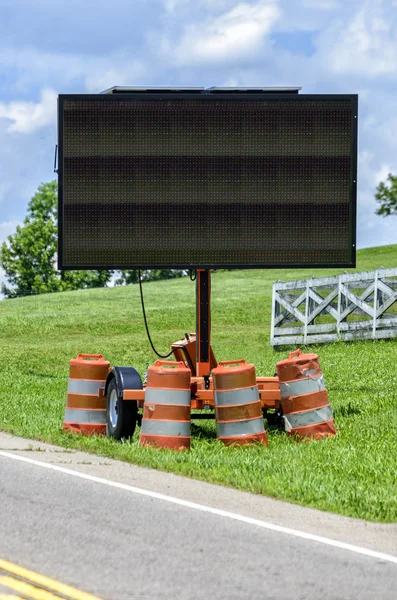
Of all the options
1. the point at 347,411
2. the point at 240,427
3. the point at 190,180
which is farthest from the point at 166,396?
the point at 347,411

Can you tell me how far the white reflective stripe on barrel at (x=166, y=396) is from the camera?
1264 cm

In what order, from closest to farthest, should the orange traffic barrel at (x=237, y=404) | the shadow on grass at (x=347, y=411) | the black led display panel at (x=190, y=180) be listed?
the orange traffic barrel at (x=237, y=404)
the black led display panel at (x=190, y=180)
the shadow on grass at (x=347, y=411)

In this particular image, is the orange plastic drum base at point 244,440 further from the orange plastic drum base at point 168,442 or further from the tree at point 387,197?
the tree at point 387,197

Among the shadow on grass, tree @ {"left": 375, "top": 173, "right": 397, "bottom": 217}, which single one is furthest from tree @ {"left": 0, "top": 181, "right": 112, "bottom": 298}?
the shadow on grass

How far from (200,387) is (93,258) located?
2.29m

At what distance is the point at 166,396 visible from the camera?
498 inches

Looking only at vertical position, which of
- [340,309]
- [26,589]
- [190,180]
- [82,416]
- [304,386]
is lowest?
[26,589]

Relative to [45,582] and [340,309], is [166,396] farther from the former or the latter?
[340,309]

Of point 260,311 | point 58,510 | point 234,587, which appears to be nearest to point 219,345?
point 260,311

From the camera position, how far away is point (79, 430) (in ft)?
46.4

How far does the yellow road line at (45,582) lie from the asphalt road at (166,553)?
0.08m

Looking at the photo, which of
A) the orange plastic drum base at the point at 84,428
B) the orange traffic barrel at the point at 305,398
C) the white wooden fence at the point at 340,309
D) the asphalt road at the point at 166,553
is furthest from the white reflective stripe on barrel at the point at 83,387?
the white wooden fence at the point at 340,309

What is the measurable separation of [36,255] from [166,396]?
8885 cm

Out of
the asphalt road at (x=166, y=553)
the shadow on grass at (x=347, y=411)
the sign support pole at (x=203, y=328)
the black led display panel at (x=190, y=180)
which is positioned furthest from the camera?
the shadow on grass at (x=347, y=411)
